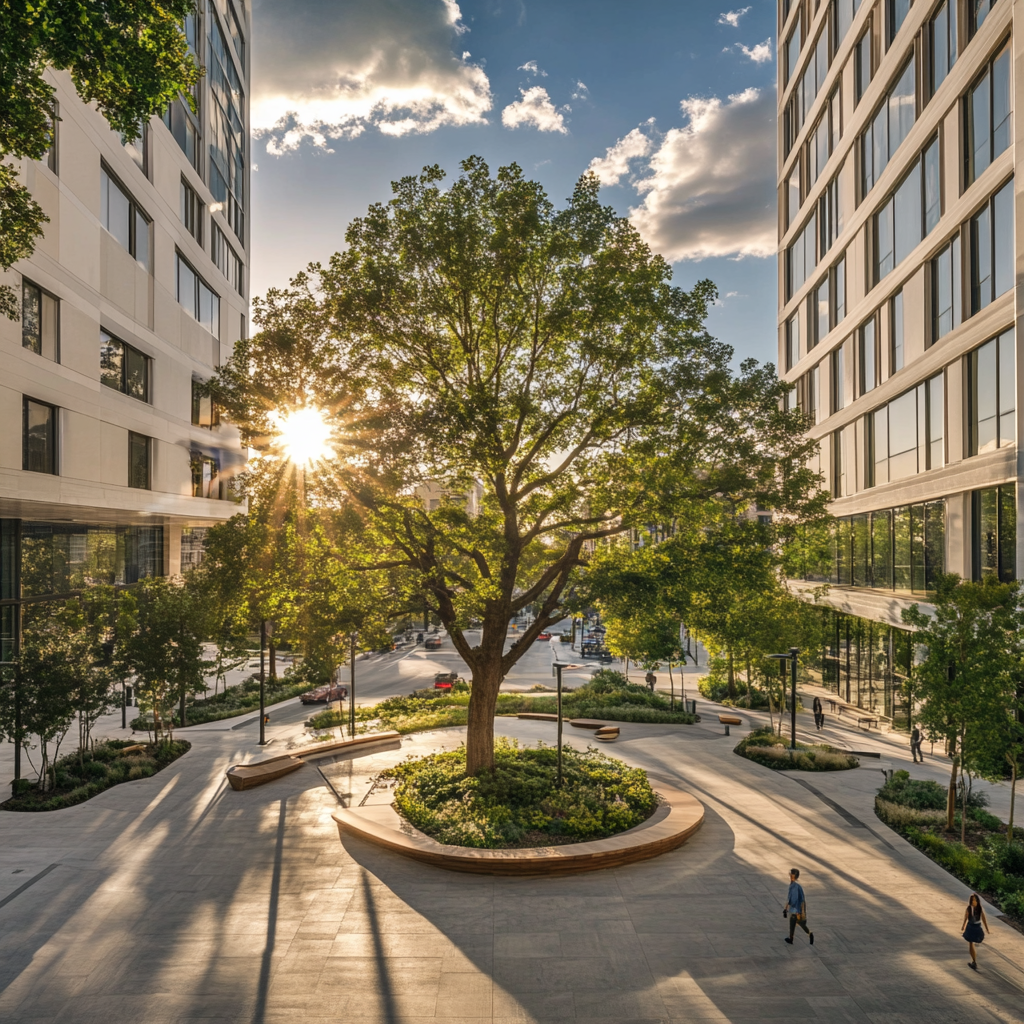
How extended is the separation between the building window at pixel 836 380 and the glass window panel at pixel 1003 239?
13259 millimetres

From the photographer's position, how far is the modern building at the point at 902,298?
20.3 m

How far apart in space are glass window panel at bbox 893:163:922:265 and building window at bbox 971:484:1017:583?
11.0 m

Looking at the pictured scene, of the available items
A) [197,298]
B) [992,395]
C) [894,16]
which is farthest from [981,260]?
[197,298]

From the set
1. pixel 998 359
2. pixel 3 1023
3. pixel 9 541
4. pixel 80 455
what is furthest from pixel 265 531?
pixel 998 359

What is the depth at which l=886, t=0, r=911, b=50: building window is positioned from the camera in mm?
26797

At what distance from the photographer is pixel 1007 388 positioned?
64.1 ft

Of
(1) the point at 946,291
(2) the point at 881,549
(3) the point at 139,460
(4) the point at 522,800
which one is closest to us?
(4) the point at 522,800

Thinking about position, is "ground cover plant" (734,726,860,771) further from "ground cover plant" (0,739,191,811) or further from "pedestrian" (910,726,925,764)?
"ground cover plant" (0,739,191,811)

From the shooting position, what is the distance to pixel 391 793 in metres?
17.1

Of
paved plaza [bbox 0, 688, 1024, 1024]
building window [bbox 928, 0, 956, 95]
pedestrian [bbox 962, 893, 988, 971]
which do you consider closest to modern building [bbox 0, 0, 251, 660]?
paved plaza [bbox 0, 688, 1024, 1024]

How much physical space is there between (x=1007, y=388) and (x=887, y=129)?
1557 centimetres

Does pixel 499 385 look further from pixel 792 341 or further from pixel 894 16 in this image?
pixel 792 341

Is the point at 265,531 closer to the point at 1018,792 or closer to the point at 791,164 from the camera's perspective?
the point at 1018,792

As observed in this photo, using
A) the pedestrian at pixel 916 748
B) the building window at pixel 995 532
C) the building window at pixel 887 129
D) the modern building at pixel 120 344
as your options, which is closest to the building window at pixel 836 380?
the building window at pixel 887 129
